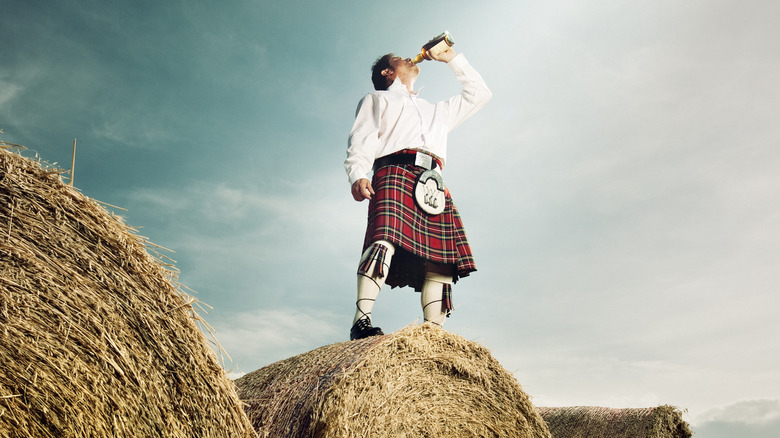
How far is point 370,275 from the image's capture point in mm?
3111

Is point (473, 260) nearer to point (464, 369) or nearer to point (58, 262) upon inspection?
point (464, 369)

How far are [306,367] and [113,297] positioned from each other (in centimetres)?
96

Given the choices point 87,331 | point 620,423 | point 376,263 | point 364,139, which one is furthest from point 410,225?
point 620,423

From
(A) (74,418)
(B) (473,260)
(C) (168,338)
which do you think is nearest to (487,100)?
(B) (473,260)

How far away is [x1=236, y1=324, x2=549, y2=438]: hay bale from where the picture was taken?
2.10 m

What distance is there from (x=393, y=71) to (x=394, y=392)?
234cm

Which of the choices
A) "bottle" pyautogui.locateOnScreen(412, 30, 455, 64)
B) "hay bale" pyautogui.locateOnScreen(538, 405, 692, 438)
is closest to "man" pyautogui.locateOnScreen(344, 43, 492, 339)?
"bottle" pyautogui.locateOnScreen(412, 30, 455, 64)

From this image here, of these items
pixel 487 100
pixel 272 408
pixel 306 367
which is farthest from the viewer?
pixel 487 100

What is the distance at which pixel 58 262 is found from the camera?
5.54 feet

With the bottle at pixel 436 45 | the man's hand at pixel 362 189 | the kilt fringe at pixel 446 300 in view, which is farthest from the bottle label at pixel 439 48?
the kilt fringe at pixel 446 300

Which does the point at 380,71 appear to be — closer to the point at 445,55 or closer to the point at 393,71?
the point at 393,71

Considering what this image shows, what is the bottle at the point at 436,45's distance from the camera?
12.5 feet

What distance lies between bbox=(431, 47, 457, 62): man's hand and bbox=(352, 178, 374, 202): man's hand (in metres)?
1.12

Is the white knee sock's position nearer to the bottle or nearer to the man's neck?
the man's neck
